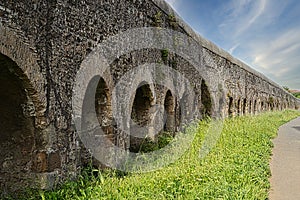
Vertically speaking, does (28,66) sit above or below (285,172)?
above

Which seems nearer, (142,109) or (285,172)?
(285,172)

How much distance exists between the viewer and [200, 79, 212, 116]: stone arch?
39.7ft

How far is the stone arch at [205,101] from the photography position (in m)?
12.1

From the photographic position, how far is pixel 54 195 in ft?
13.4

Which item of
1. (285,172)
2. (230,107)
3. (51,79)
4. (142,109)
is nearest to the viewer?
(51,79)

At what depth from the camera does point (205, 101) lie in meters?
12.6

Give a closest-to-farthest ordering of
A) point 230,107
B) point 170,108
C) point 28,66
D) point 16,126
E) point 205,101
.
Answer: point 28,66 < point 16,126 < point 170,108 < point 205,101 < point 230,107

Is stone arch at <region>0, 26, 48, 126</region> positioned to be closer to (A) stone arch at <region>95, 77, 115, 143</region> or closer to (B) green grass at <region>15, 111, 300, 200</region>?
(B) green grass at <region>15, 111, 300, 200</region>

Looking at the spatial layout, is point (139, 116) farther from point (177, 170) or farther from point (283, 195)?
point (283, 195)

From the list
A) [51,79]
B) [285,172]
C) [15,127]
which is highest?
[51,79]

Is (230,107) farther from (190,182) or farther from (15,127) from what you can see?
(15,127)

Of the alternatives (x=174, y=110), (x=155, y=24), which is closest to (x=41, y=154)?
(x=155, y=24)

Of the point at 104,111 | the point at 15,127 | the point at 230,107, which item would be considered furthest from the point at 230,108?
the point at 15,127

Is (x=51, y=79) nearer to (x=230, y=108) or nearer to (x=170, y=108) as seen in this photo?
(x=170, y=108)
